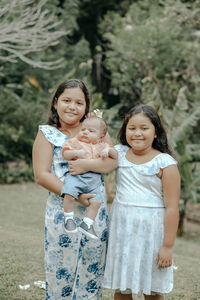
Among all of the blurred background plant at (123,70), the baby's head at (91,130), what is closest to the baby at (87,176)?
the baby's head at (91,130)

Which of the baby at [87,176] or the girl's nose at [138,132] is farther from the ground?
the girl's nose at [138,132]

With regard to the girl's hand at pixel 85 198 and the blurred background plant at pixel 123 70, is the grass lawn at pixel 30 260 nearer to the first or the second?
the girl's hand at pixel 85 198

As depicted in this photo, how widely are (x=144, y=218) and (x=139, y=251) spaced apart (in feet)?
0.67

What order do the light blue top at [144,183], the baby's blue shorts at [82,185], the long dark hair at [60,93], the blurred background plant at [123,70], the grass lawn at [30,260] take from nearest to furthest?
the baby's blue shorts at [82,185], the light blue top at [144,183], the long dark hair at [60,93], the grass lawn at [30,260], the blurred background plant at [123,70]

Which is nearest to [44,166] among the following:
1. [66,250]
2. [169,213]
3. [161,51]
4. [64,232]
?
[64,232]

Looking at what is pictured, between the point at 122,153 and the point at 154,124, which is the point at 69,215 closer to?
the point at 122,153

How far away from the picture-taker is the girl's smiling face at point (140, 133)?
2574 millimetres

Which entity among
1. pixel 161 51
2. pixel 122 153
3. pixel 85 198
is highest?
pixel 161 51

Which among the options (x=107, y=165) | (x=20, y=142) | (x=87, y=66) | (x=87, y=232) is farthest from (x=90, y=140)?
(x=87, y=66)

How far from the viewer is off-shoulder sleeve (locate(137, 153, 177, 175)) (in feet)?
8.32

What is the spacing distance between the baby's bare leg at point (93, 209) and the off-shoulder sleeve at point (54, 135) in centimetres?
43

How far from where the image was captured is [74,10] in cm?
1365

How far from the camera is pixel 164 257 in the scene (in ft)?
8.16

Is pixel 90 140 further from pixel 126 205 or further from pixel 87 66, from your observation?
pixel 87 66
